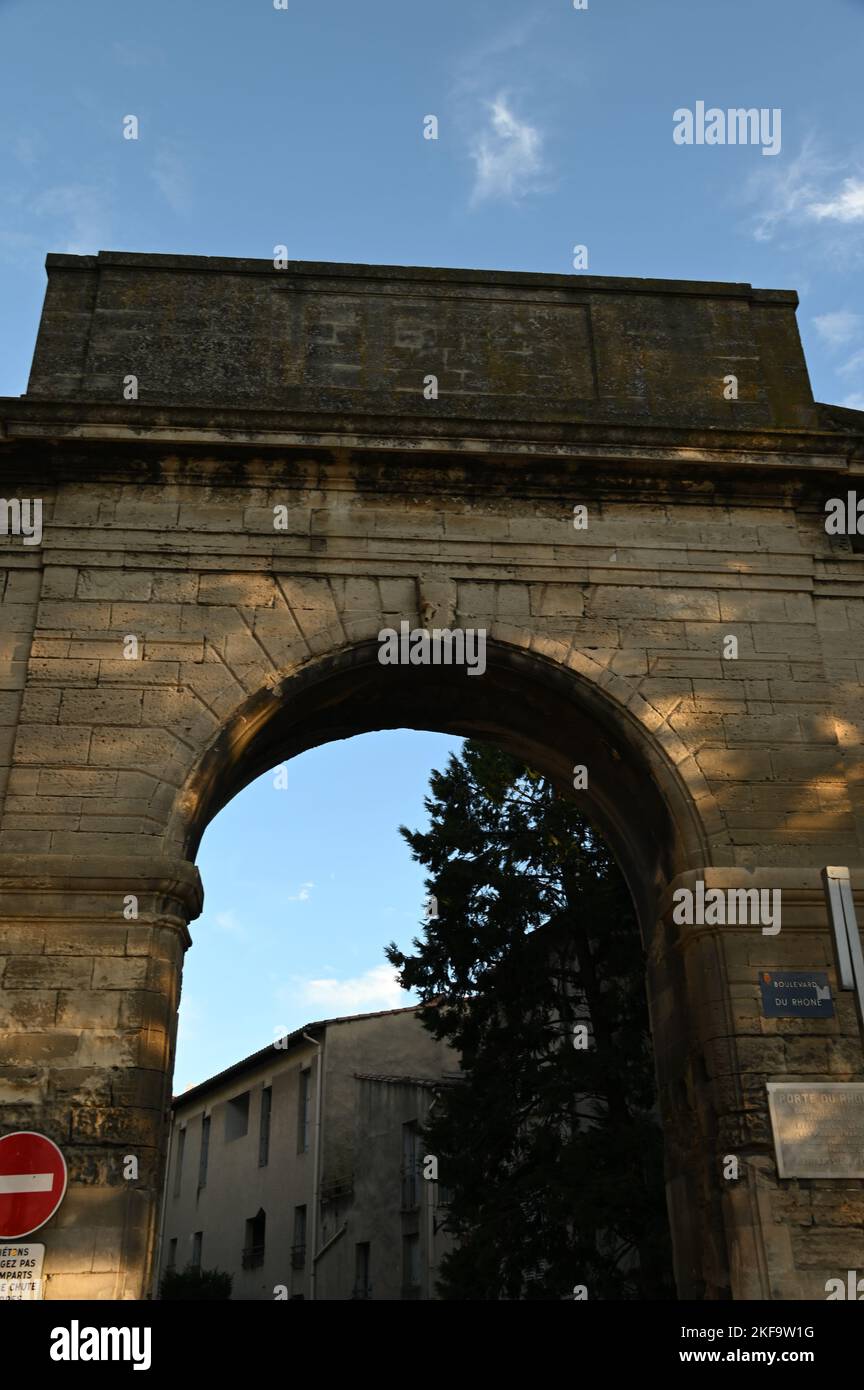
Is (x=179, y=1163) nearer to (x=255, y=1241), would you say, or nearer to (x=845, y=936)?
(x=255, y=1241)

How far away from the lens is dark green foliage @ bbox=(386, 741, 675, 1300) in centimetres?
1294

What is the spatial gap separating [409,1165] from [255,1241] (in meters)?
5.89

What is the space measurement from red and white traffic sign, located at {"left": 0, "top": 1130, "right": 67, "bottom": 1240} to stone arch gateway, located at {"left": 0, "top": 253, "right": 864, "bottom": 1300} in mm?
114

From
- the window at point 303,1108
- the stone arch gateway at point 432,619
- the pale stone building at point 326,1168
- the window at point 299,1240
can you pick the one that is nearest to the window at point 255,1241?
the pale stone building at point 326,1168

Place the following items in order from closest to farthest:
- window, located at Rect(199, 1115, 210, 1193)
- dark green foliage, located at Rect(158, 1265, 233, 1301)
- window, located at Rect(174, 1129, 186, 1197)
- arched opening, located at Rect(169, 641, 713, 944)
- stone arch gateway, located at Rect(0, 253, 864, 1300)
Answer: stone arch gateway, located at Rect(0, 253, 864, 1300), arched opening, located at Rect(169, 641, 713, 944), dark green foliage, located at Rect(158, 1265, 233, 1301), window, located at Rect(199, 1115, 210, 1193), window, located at Rect(174, 1129, 186, 1197)

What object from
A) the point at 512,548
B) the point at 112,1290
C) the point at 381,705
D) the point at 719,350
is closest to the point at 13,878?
the point at 112,1290

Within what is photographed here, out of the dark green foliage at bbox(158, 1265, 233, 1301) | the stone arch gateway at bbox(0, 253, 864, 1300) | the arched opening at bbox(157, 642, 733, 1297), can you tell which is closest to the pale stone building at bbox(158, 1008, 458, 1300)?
the dark green foliage at bbox(158, 1265, 233, 1301)

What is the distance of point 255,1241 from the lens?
80.3ft

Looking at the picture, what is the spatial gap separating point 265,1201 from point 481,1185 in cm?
1165

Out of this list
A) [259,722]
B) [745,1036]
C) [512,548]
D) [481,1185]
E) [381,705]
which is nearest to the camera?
[745,1036]

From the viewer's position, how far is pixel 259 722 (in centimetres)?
796

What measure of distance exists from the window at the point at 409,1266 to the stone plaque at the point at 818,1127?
1455cm

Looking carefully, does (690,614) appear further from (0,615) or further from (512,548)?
(0,615)

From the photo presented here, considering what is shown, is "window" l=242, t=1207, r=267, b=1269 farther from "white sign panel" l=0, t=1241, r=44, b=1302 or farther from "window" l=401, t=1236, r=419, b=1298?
"white sign panel" l=0, t=1241, r=44, b=1302
